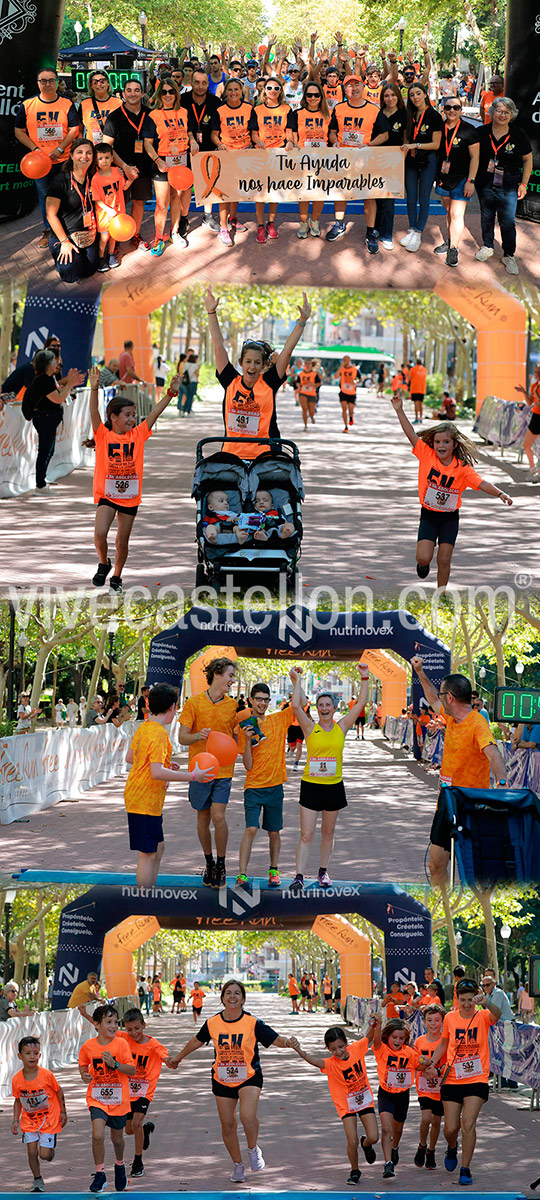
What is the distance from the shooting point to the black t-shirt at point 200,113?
16.6 m

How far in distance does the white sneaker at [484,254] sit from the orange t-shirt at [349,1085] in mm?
10805

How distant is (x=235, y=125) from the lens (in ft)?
56.5

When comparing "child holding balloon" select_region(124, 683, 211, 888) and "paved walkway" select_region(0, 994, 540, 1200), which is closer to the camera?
"paved walkway" select_region(0, 994, 540, 1200)

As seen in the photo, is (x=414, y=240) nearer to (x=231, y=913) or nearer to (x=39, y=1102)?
(x=231, y=913)

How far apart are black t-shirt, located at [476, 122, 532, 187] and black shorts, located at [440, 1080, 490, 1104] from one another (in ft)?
33.6

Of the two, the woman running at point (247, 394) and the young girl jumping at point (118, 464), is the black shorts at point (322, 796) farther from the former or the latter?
the woman running at point (247, 394)

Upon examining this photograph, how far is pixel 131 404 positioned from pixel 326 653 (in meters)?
4.19

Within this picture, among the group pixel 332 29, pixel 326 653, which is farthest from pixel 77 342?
pixel 332 29

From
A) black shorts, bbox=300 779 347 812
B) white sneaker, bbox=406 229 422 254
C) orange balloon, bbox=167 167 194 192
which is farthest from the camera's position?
white sneaker, bbox=406 229 422 254

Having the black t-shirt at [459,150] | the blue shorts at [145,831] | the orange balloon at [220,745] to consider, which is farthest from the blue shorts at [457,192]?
the blue shorts at [145,831]

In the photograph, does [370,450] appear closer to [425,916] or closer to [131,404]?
[425,916]

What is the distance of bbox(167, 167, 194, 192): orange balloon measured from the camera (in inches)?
661

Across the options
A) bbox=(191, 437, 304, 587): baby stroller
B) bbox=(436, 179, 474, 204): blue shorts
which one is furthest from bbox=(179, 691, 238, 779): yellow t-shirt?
bbox=(436, 179, 474, 204): blue shorts

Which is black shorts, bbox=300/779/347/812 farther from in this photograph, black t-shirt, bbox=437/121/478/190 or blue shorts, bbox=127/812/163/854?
black t-shirt, bbox=437/121/478/190
